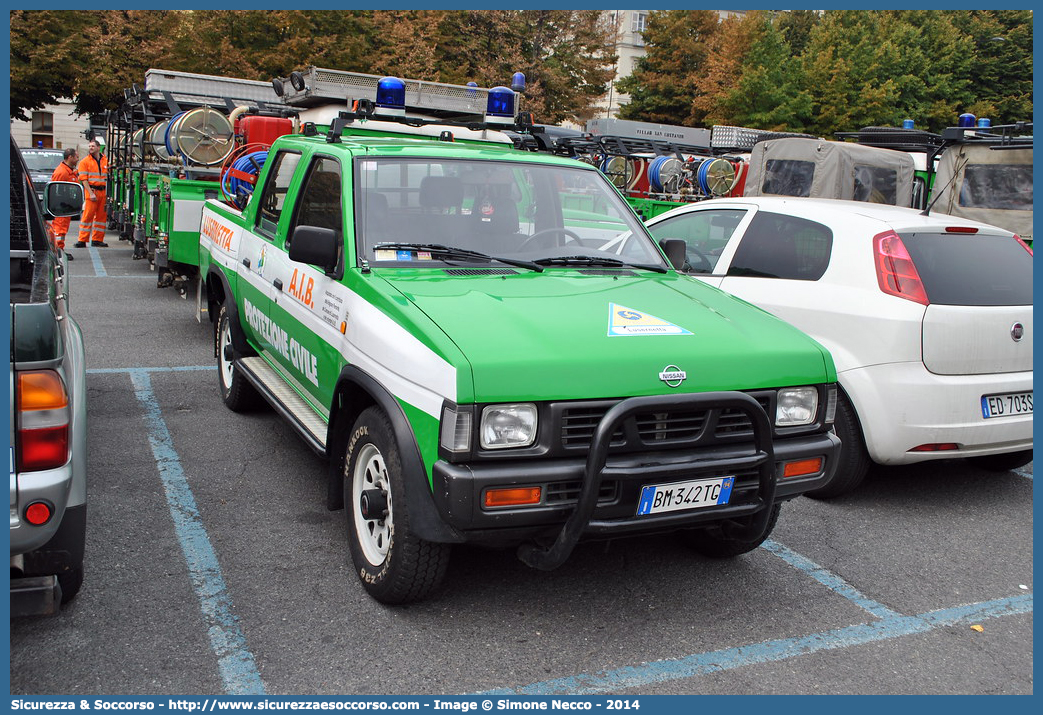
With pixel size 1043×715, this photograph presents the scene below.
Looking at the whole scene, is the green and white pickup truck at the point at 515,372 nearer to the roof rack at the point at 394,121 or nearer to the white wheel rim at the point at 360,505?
the white wheel rim at the point at 360,505

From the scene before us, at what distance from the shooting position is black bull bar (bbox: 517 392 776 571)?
317 centimetres

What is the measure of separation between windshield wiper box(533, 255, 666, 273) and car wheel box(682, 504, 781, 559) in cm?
130

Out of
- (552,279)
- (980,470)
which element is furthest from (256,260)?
(980,470)

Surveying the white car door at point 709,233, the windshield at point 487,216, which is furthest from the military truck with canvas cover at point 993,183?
the windshield at point 487,216

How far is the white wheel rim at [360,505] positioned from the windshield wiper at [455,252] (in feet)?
3.26

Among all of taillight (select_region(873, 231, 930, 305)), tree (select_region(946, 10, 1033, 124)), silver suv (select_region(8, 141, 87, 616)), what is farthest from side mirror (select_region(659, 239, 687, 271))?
tree (select_region(946, 10, 1033, 124))

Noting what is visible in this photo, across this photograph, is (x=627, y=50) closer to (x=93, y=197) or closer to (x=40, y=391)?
(x=93, y=197)

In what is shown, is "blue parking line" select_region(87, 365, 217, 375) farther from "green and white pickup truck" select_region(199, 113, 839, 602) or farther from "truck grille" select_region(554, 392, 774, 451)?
"truck grille" select_region(554, 392, 774, 451)

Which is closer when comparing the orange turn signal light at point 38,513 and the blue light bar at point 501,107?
the orange turn signal light at point 38,513

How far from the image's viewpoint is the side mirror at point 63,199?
4770 mm

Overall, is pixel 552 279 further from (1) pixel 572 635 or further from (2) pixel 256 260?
(2) pixel 256 260

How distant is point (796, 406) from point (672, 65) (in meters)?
42.1

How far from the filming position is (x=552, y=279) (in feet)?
13.7

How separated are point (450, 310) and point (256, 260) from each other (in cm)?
231
